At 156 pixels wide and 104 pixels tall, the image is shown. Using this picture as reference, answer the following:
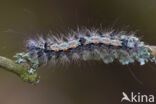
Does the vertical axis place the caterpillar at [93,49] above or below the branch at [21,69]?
above

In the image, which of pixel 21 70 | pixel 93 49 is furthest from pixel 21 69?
pixel 93 49

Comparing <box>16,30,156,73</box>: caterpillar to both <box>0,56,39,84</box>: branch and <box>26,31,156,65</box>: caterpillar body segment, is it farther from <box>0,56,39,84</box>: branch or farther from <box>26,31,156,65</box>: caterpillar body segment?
<box>0,56,39,84</box>: branch

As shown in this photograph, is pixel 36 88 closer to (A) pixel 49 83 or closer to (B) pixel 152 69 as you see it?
(A) pixel 49 83

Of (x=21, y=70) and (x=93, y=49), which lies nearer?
(x=21, y=70)

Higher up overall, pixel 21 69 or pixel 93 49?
pixel 93 49

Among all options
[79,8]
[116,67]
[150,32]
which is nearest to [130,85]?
[116,67]

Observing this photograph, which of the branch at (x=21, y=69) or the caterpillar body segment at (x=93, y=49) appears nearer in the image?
the branch at (x=21, y=69)

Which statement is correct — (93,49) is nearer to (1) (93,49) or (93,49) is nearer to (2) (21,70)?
(1) (93,49)

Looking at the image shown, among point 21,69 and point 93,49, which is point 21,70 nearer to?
point 21,69

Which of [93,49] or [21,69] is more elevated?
[93,49]

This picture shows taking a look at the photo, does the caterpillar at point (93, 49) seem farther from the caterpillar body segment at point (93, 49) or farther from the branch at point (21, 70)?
the branch at point (21, 70)

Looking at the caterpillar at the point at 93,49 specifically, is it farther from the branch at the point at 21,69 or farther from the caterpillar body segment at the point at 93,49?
the branch at the point at 21,69

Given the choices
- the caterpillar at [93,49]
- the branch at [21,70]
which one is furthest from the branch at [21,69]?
the caterpillar at [93,49]
